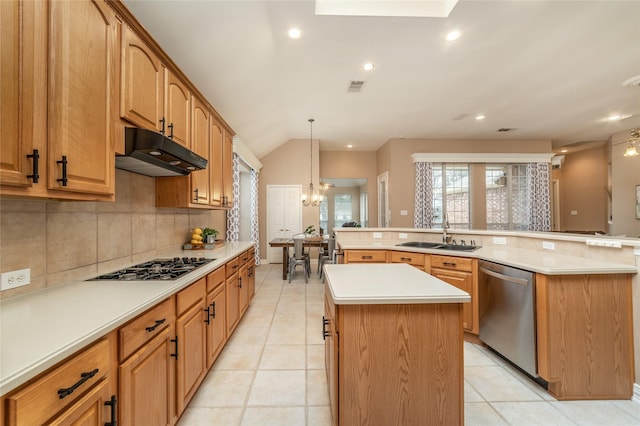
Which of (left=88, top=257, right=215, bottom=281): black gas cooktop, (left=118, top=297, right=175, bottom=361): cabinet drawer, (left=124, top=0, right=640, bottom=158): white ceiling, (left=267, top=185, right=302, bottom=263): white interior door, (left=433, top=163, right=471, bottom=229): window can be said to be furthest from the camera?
(left=267, top=185, right=302, bottom=263): white interior door

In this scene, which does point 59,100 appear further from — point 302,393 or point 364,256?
point 364,256

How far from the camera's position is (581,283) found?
1.81 m

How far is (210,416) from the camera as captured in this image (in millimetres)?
1628

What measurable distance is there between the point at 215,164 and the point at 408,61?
8.42ft

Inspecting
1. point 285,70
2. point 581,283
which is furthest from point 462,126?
point 581,283

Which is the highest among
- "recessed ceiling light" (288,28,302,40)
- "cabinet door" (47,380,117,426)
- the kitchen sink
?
"recessed ceiling light" (288,28,302,40)

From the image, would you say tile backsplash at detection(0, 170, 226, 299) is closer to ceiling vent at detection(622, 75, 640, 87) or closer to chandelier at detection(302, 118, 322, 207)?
chandelier at detection(302, 118, 322, 207)

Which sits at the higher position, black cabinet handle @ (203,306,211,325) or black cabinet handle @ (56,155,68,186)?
black cabinet handle @ (56,155,68,186)

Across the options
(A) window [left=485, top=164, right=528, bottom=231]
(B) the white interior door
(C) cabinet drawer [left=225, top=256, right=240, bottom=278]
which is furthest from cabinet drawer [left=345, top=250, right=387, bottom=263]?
(A) window [left=485, top=164, right=528, bottom=231]

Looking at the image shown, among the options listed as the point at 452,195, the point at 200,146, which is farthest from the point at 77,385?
the point at 452,195

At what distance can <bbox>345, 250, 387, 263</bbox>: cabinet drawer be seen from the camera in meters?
3.12

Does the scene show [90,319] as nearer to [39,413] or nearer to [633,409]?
[39,413]

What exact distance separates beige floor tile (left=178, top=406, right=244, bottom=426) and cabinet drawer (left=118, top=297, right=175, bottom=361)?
72 centimetres

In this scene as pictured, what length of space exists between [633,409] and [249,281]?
3.46 meters
